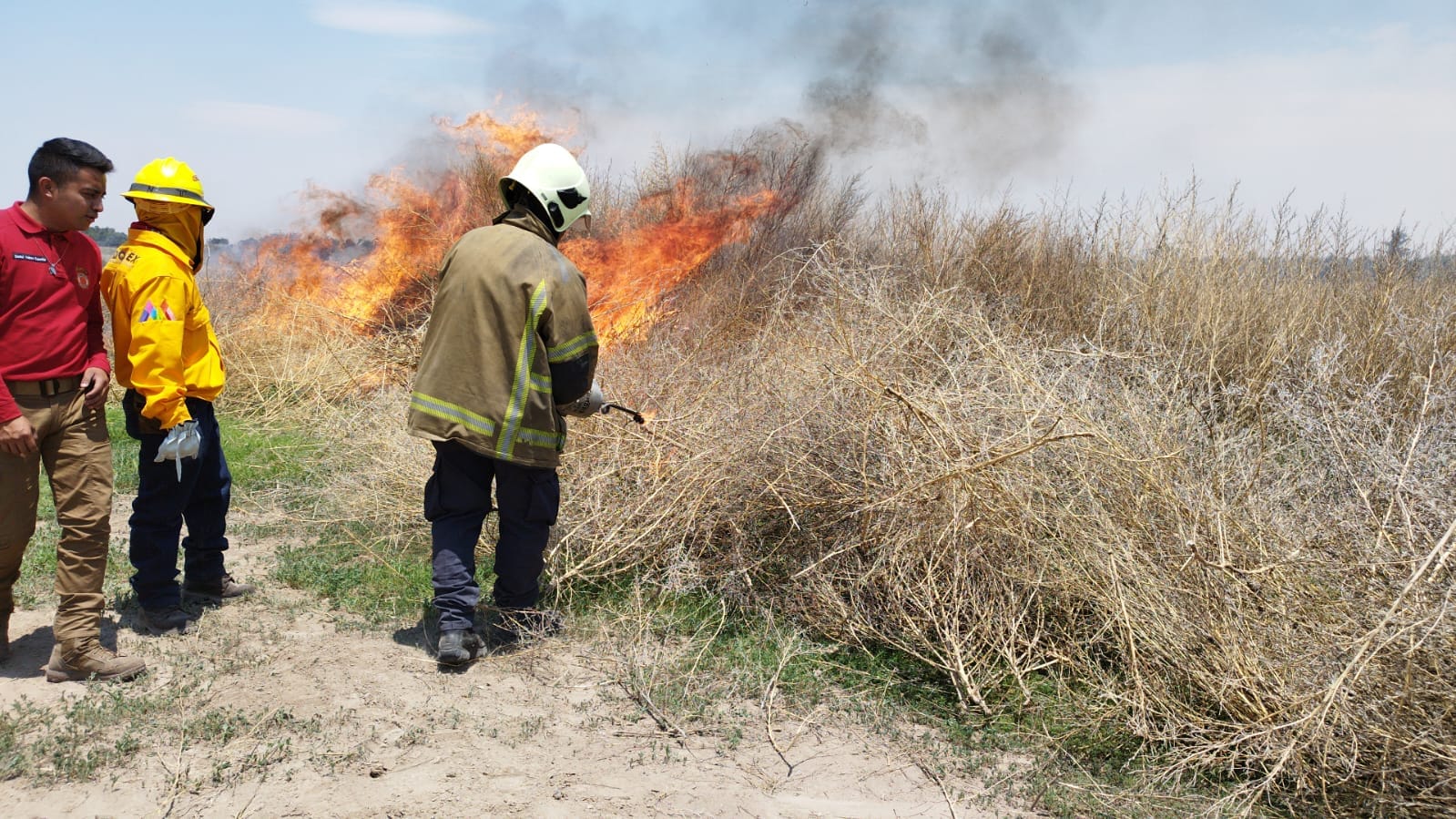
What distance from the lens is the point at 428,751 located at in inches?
133

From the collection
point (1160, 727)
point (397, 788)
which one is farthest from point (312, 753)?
point (1160, 727)

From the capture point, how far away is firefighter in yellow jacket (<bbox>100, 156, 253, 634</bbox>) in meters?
3.89

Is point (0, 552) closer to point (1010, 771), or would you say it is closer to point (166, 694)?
point (166, 694)

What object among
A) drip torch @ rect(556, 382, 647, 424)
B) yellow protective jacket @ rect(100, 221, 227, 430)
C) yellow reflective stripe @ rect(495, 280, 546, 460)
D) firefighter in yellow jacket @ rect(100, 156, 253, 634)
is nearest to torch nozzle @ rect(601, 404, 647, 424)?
drip torch @ rect(556, 382, 647, 424)

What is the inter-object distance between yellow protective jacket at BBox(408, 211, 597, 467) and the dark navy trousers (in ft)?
0.53

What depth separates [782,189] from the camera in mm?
11227

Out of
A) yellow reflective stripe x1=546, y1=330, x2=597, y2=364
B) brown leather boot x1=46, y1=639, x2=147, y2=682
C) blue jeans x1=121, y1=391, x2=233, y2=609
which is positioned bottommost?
brown leather boot x1=46, y1=639, x2=147, y2=682

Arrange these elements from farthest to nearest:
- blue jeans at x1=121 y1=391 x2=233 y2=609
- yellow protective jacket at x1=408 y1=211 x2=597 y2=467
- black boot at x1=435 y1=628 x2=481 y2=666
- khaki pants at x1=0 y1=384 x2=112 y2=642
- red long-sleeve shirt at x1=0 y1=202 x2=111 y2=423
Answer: blue jeans at x1=121 y1=391 x2=233 y2=609
black boot at x1=435 y1=628 x2=481 y2=666
yellow protective jacket at x1=408 y1=211 x2=597 y2=467
khaki pants at x1=0 y1=384 x2=112 y2=642
red long-sleeve shirt at x1=0 y1=202 x2=111 y2=423

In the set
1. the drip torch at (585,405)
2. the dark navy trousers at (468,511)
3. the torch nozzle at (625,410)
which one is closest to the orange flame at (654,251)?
the torch nozzle at (625,410)

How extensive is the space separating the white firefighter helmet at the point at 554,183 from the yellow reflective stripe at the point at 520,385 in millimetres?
379

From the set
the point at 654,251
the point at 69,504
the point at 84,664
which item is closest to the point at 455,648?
the point at 84,664

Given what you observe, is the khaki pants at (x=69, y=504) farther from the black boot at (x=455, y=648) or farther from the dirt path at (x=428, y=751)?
the black boot at (x=455, y=648)

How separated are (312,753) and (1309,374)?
6534 mm

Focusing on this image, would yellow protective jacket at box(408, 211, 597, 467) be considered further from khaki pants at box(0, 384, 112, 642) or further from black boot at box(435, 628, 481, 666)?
khaki pants at box(0, 384, 112, 642)
